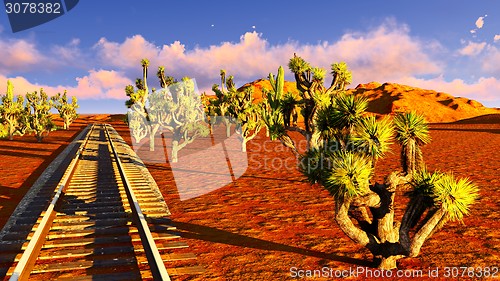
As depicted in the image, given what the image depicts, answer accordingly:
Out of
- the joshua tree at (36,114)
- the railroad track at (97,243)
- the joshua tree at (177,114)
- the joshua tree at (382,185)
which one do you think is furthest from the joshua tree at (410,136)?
the joshua tree at (36,114)

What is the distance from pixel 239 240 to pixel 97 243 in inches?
127

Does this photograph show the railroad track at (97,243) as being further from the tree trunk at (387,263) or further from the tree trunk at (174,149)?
the tree trunk at (174,149)

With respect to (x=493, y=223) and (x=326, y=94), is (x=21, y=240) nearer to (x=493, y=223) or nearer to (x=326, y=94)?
(x=326, y=94)

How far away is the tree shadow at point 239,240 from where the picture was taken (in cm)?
688

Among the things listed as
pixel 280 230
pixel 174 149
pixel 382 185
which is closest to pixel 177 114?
pixel 174 149

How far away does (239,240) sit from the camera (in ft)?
26.3

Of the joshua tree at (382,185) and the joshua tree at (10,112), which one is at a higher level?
the joshua tree at (10,112)

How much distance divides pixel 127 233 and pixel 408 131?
21.9ft

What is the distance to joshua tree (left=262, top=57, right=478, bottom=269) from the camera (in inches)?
214

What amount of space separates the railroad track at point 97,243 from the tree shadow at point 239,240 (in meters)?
0.45

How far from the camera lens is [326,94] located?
1196 centimetres

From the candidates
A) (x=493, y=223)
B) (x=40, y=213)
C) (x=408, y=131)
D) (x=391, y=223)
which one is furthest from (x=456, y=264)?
(x=40, y=213)

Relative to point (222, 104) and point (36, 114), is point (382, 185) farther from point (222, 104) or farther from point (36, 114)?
point (36, 114)

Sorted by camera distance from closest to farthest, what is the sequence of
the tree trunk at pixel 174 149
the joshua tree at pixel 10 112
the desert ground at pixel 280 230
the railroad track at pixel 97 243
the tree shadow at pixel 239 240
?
the railroad track at pixel 97 243
the desert ground at pixel 280 230
the tree shadow at pixel 239 240
the tree trunk at pixel 174 149
the joshua tree at pixel 10 112
